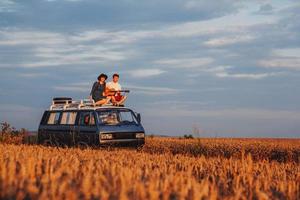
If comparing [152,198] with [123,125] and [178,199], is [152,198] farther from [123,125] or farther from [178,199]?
[123,125]

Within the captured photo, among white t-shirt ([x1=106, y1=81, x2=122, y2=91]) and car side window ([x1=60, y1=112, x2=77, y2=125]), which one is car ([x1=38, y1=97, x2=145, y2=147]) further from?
white t-shirt ([x1=106, y1=81, x2=122, y2=91])

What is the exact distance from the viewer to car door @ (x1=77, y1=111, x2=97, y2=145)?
20.0 metres

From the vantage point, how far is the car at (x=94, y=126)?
19769mm

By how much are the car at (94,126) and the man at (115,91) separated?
852mm

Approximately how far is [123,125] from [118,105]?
111cm

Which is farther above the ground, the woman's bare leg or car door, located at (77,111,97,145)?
the woman's bare leg

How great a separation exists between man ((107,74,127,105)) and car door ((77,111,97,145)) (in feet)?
4.60

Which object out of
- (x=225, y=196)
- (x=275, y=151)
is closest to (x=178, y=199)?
(x=225, y=196)

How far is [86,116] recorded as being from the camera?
2053cm

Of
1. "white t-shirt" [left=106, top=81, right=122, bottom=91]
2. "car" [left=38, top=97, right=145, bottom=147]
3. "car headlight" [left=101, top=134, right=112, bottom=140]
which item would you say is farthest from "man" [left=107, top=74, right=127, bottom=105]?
"car headlight" [left=101, top=134, right=112, bottom=140]

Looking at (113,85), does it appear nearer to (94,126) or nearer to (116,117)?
(116,117)

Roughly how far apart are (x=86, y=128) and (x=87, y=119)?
335mm

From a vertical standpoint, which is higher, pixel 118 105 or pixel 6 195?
pixel 118 105

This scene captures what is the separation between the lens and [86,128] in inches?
801
